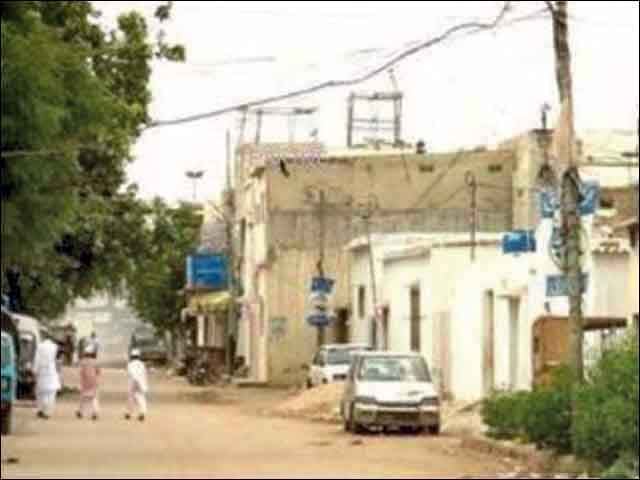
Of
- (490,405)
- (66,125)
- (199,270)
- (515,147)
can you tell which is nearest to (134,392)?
(490,405)

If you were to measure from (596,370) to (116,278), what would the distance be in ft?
102

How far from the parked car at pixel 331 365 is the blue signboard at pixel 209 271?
35.8 m

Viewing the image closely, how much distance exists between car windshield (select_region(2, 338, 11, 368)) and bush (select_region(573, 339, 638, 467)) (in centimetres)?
1340

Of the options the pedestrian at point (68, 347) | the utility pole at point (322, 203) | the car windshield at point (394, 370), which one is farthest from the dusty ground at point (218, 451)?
the pedestrian at point (68, 347)

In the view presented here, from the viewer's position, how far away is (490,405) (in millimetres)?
30562

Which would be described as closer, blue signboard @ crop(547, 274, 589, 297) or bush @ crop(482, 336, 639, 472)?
bush @ crop(482, 336, 639, 472)

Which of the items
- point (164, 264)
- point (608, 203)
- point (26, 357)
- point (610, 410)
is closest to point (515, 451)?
point (610, 410)

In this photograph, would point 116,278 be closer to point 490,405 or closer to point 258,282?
point 258,282

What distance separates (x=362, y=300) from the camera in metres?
65.4

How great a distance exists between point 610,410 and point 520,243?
20.5 metres

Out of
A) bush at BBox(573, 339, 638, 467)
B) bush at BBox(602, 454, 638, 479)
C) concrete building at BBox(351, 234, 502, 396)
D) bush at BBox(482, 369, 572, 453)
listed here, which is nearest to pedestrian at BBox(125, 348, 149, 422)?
concrete building at BBox(351, 234, 502, 396)

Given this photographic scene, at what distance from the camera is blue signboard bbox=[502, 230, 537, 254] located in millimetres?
42347

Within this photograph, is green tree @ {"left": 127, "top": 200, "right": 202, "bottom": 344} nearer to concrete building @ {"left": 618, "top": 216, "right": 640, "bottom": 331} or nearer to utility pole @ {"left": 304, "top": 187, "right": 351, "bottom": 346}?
utility pole @ {"left": 304, "top": 187, "right": 351, "bottom": 346}

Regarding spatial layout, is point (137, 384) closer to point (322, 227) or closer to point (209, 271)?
point (322, 227)
